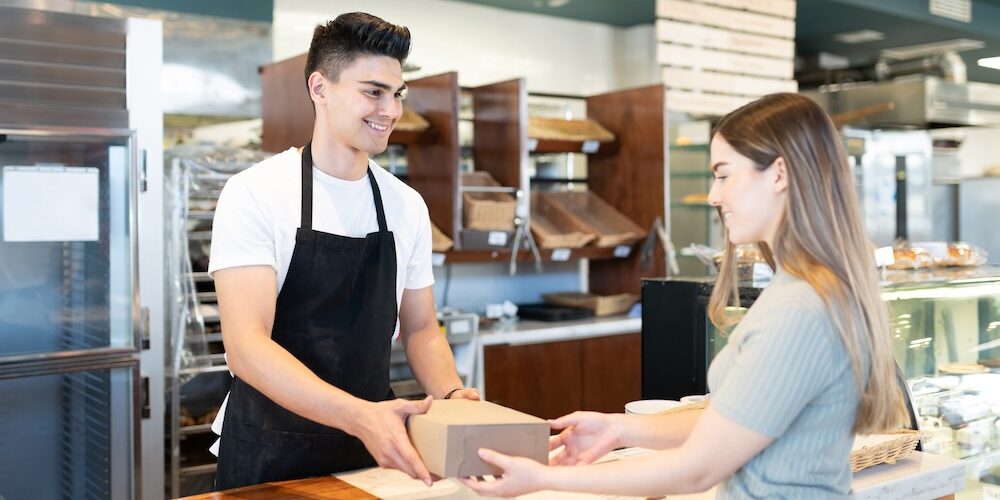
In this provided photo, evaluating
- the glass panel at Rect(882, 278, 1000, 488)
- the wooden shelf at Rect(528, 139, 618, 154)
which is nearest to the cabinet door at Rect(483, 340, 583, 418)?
the wooden shelf at Rect(528, 139, 618, 154)

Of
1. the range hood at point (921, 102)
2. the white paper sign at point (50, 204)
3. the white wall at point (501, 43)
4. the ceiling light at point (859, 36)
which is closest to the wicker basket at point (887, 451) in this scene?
the white paper sign at point (50, 204)

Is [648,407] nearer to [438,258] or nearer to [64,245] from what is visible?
[64,245]

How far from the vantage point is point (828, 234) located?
4.45ft

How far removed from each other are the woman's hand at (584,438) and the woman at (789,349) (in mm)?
269

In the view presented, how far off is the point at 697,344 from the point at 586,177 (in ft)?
11.4

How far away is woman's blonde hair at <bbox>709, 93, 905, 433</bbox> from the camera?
134 cm

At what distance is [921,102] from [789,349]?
6621 millimetres

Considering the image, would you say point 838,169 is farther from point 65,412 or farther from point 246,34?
point 246,34

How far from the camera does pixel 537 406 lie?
16.0 ft

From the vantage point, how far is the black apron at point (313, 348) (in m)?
2.06

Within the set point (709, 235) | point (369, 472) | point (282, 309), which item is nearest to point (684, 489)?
point (369, 472)

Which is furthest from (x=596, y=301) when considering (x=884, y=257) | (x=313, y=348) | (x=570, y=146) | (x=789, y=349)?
(x=789, y=349)

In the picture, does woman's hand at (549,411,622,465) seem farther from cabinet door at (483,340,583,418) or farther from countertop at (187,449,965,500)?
cabinet door at (483,340,583,418)

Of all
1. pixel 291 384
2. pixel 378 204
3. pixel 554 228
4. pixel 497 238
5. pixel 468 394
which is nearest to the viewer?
pixel 291 384
